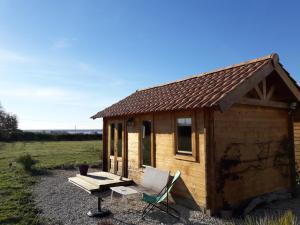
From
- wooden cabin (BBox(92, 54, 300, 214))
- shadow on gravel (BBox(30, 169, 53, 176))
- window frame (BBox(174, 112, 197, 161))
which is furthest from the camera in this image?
shadow on gravel (BBox(30, 169, 53, 176))

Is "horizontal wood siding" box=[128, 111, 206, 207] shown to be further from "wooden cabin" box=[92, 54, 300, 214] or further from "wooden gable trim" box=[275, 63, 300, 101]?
"wooden gable trim" box=[275, 63, 300, 101]

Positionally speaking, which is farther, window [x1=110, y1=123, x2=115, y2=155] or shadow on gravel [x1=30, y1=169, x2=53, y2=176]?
shadow on gravel [x1=30, y1=169, x2=53, y2=176]

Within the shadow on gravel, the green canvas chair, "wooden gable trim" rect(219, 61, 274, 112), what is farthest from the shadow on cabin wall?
the shadow on gravel

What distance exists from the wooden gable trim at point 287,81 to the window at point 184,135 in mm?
3069

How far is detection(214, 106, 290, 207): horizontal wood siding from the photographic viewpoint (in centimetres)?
712

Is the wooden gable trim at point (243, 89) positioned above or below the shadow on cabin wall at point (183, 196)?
above

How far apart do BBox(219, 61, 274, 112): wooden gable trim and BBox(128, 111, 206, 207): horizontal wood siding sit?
853 mm

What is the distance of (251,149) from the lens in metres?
→ 7.88

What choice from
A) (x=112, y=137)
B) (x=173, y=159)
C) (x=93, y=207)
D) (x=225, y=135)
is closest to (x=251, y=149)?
(x=225, y=135)

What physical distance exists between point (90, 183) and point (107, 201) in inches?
35.7

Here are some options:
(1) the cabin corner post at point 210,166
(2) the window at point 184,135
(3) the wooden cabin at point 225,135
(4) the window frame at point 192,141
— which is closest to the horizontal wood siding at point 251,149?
(3) the wooden cabin at point 225,135

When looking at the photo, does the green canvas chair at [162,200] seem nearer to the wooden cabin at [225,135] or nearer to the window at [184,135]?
the wooden cabin at [225,135]

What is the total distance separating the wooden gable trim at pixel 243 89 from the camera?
250 inches

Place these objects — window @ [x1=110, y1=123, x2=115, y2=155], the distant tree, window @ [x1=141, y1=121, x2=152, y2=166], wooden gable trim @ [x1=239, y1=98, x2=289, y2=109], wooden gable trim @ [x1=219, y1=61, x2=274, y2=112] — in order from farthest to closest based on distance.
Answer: the distant tree < window @ [x1=110, y1=123, x2=115, y2=155] < window @ [x1=141, y1=121, x2=152, y2=166] < wooden gable trim @ [x1=239, y1=98, x2=289, y2=109] < wooden gable trim @ [x1=219, y1=61, x2=274, y2=112]
